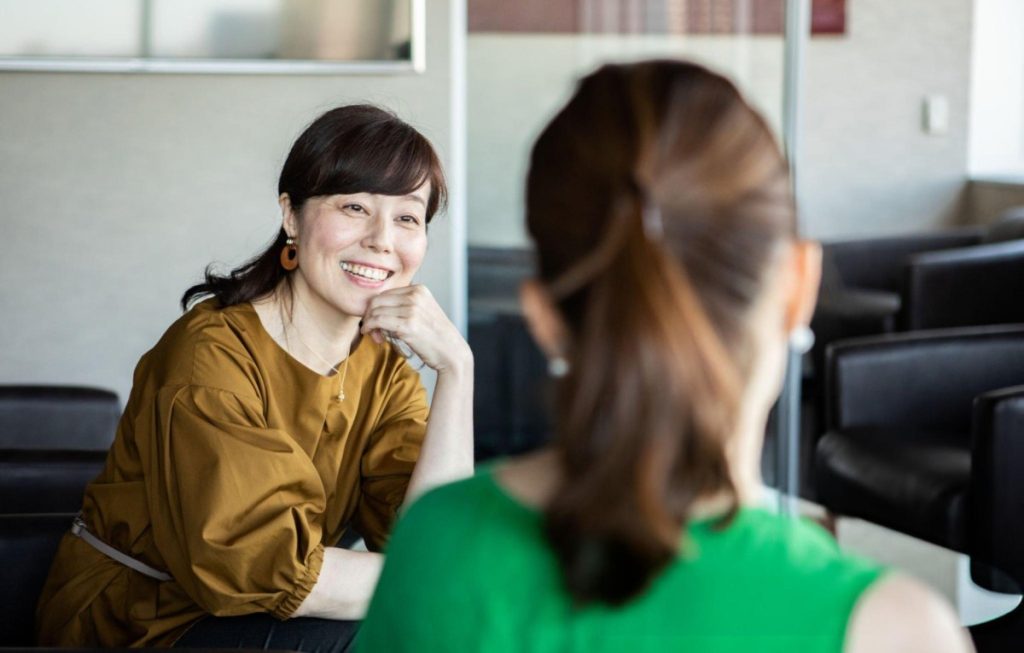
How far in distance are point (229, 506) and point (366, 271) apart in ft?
1.49

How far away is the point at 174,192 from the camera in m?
3.31

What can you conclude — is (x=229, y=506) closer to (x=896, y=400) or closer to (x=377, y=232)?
(x=377, y=232)

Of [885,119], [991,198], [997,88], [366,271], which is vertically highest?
[997,88]

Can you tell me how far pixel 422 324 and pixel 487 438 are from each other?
2.13m

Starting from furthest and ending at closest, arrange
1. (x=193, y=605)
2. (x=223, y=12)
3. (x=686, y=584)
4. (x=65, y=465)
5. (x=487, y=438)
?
(x=487, y=438)
(x=223, y=12)
(x=65, y=465)
(x=193, y=605)
(x=686, y=584)

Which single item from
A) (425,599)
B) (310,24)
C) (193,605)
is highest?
(310,24)

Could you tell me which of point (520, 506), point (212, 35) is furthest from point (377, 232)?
point (212, 35)

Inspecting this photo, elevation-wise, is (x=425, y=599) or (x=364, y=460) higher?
(x=425, y=599)

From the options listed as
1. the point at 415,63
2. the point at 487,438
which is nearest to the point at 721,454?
the point at 415,63

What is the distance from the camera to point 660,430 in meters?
0.80

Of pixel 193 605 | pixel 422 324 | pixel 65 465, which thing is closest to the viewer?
pixel 193 605

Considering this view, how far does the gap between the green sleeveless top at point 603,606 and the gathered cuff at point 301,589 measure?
34.0 inches

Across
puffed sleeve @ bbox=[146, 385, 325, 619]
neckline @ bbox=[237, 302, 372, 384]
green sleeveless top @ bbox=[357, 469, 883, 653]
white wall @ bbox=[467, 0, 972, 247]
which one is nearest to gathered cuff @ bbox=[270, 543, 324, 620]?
puffed sleeve @ bbox=[146, 385, 325, 619]

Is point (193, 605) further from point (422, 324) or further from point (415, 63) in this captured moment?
point (415, 63)
